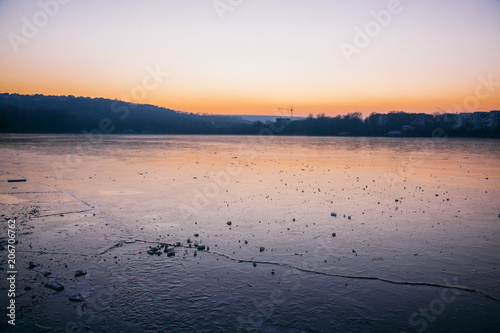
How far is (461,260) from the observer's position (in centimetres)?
965

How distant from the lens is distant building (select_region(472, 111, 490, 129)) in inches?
7081

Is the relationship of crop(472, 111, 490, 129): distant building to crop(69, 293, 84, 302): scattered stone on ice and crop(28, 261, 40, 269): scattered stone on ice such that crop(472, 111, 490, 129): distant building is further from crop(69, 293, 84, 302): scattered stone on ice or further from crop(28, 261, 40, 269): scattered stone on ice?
crop(69, 293, 84, 302): scattered stone on ice

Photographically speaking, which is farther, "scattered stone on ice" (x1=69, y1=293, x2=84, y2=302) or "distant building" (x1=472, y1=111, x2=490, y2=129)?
"distant building" (x1=472, y1=111, x2=490, y2=129)

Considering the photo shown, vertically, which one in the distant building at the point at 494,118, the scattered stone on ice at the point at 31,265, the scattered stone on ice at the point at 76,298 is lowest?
the scattered stone on ice at the point at 76,298

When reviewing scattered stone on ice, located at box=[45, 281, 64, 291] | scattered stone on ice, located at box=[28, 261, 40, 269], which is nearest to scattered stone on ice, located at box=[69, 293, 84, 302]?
scattered stone on ice, located at box=[45, 281, 64, 291]

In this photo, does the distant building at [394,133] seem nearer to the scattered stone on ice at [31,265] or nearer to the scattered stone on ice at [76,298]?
the scattered stone on ice at [31,265]

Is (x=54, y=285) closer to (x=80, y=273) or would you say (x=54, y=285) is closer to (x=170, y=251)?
(x=80, y=273)

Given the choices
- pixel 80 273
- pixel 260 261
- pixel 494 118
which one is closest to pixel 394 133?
pixel 494 118

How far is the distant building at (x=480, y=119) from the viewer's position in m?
180

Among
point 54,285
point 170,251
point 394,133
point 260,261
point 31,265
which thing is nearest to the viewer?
point 54,285

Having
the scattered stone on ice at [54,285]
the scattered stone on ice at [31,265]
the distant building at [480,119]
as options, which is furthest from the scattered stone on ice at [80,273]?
the distant building at [480,119]

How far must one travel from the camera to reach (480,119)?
18750 cm

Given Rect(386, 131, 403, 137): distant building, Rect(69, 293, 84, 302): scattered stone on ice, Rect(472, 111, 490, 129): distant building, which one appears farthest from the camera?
Rect(472, 111, 490, 129): distant building

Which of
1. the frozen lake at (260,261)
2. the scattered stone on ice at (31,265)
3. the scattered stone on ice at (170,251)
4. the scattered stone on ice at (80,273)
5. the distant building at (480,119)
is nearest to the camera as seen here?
the frozen lake at (260,261)
